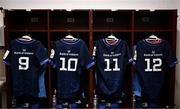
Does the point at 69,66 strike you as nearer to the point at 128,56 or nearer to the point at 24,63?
the point at 24,63

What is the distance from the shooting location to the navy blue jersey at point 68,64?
10.6 feet

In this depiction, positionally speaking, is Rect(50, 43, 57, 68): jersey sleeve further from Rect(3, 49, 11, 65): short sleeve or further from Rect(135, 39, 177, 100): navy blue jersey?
Rect(135, 39, 177, 100): navy blue jersey

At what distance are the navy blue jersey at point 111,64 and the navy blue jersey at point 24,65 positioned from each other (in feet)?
2.30

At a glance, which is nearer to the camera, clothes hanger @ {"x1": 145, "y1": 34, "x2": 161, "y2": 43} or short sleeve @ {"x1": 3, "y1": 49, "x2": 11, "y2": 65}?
short sleeve @ {"x1": 3, "y1": 49, "x2": 11, "y2": 65}

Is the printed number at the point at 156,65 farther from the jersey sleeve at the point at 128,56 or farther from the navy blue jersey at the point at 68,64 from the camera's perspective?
the navy blue jersey at the point at 68,64

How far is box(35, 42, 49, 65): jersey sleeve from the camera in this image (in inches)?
125

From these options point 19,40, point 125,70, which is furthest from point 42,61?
point 125,70

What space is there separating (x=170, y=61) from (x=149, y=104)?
63 centimetres

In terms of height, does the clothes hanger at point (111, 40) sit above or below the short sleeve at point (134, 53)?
above

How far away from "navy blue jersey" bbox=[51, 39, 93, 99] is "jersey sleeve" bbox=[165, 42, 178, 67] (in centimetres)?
101

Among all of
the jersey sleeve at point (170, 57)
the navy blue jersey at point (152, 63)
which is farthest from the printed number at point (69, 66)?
the jersey sleeve at point (170, 57)

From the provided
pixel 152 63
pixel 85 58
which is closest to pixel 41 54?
pixel 85 58

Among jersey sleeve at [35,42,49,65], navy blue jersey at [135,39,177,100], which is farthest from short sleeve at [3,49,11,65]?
navy blue jersey at [135,39,177,100]

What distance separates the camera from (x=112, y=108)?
11.1 ft
